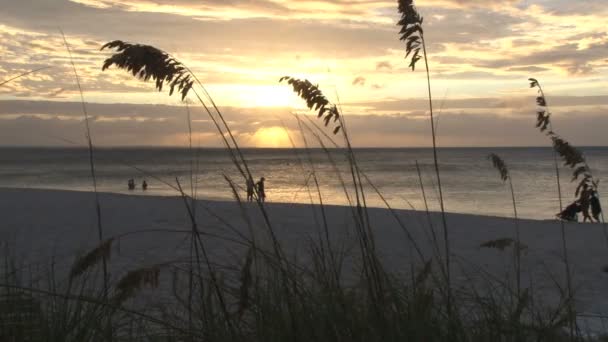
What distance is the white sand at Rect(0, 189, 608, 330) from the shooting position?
385 inches

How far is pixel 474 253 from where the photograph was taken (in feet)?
39.7

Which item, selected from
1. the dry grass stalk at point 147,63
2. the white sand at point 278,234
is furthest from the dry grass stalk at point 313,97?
the white sand at point 278,234

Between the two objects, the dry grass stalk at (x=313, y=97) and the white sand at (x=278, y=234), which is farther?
the white sand at (x=278, y=234)

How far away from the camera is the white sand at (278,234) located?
32.1 ft

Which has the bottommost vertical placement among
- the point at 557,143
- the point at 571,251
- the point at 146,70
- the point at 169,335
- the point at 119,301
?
the point at 571,251

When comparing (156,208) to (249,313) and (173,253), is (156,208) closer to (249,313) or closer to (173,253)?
(173,253)

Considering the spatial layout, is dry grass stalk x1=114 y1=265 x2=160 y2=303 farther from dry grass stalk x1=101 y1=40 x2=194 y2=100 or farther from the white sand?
the white sand

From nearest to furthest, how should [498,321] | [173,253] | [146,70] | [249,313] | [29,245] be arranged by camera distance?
1. [146,70]
2. [498,321]
3. [249,313]
4. [173,253]
5. [29,245]

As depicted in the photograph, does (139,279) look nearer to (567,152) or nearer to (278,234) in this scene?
(567,152)

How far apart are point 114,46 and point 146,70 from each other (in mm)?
130

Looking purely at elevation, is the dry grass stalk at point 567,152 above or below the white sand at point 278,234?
above

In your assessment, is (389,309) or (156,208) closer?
(389,309)

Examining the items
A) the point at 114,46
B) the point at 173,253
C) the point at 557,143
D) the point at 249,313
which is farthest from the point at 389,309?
the point at 173,253

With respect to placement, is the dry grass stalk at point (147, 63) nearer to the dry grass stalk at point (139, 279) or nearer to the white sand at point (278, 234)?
the dry grass stalk at point (139, 279)
